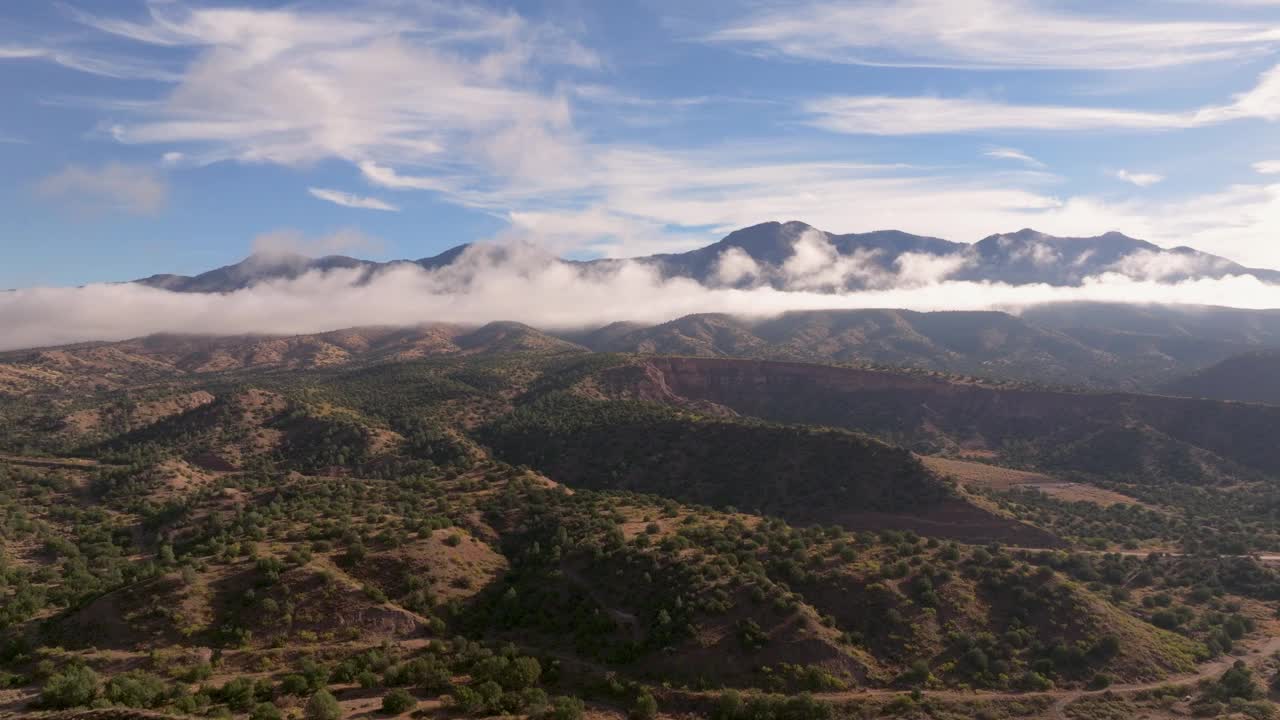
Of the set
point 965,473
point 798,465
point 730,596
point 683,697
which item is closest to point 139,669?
point 683,697

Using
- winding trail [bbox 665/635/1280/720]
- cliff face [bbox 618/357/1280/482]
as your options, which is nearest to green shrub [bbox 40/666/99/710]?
winding trail [bbox 665/635/1280/720]

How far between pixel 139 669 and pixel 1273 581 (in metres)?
84.8

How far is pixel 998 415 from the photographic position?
135 m

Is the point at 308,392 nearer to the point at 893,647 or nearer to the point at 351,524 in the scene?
the point at 351,524

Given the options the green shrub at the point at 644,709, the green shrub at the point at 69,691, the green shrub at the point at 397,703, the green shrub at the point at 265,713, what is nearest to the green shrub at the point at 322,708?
the green shrub at the point at 265,713

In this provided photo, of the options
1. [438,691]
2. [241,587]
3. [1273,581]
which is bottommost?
[1273,581]

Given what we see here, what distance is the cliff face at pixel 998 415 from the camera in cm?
11150

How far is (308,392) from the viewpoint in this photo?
132750 mm

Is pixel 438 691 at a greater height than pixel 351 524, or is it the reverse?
pixel 351 524

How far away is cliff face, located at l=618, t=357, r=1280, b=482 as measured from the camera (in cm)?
11150

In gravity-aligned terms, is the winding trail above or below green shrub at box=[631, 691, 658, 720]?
below

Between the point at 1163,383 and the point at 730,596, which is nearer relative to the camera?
the point at 730,596

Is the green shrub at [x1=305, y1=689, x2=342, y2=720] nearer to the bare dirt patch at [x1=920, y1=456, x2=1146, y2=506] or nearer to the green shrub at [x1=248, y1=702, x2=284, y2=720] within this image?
the green shrub at [x1=248, y1=702, x2=284, y2=720]

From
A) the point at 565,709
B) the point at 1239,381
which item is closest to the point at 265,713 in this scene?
the point at 565,709
